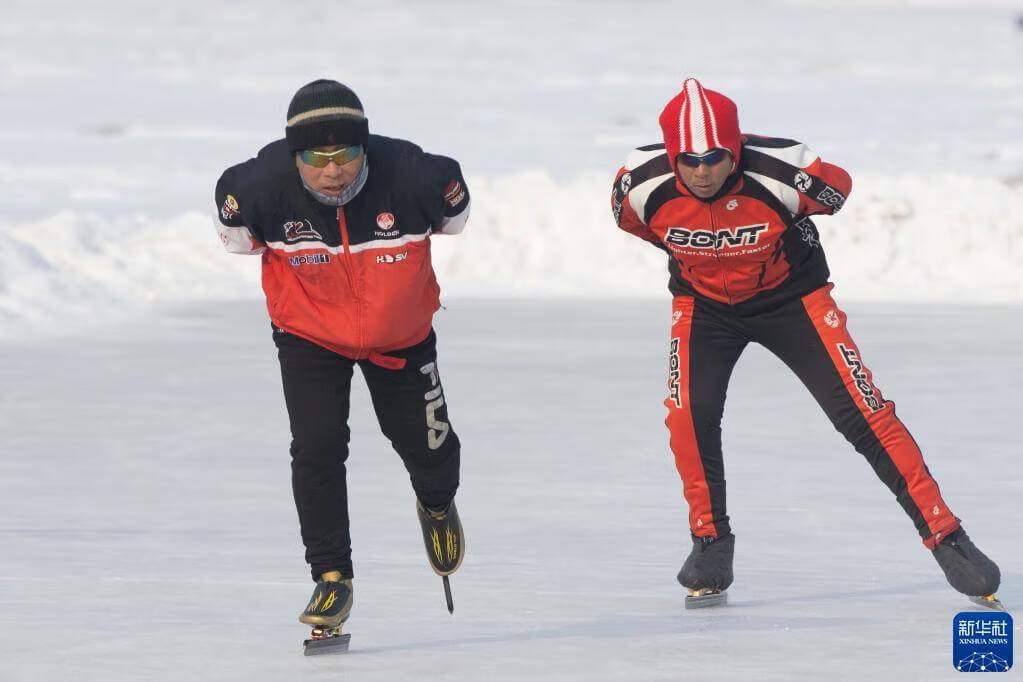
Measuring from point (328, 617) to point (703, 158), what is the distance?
170 cm

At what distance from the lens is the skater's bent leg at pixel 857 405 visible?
5566mm

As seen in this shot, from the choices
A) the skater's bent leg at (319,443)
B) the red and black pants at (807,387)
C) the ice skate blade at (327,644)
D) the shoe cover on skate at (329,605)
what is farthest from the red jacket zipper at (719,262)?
the ice skate blade at (327,644)

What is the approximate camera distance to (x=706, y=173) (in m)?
5.43

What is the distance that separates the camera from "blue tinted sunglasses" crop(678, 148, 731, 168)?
5395mm

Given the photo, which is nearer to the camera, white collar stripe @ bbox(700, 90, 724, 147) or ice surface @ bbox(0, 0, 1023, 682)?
ice surface @ bbox(0, 0, 1023, 682)

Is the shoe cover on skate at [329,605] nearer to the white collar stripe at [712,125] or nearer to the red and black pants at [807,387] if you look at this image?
the red and black pants at [807,387]

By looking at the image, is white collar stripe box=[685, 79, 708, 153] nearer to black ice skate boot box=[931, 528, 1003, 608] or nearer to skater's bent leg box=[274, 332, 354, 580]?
skater's bent leg box=[274, 332, 354, 580]

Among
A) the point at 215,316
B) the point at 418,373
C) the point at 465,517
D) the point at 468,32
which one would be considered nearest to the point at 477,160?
the point at 215,316

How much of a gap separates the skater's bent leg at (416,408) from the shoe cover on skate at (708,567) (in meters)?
0.88

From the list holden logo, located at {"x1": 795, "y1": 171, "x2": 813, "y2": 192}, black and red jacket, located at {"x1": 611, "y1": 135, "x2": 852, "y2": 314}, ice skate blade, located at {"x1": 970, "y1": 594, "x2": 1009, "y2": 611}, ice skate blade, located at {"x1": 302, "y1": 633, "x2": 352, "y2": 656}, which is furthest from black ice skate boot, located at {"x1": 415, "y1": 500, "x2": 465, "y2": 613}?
ice skate blade, located at {"x1": 970, "y1": 594, "x2": 1009, "y2": 611}

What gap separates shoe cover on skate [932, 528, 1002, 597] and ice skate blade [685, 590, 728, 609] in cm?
64

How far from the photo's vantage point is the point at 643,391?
11.1 m

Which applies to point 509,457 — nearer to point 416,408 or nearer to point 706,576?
point 706,576

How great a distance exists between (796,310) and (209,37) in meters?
50.1
